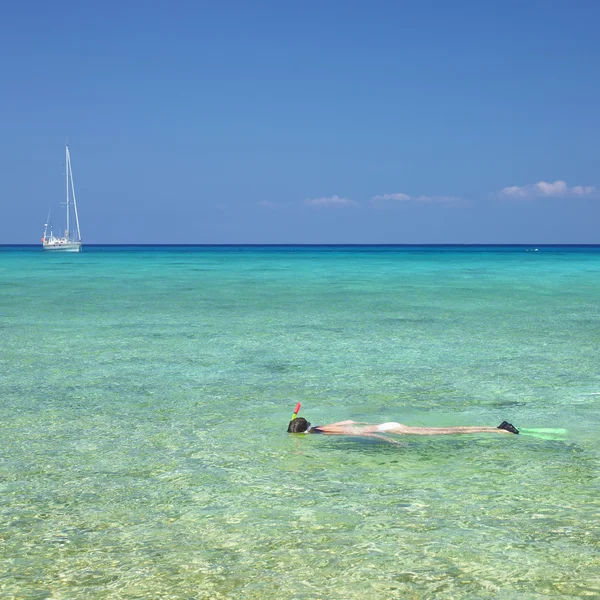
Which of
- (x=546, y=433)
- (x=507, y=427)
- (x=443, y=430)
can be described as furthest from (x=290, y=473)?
(x=546, y=433)

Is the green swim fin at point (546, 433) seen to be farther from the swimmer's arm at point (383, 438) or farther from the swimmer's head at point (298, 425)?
the swimmer's head at point (298, 425)

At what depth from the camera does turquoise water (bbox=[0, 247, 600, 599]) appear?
4582 mm

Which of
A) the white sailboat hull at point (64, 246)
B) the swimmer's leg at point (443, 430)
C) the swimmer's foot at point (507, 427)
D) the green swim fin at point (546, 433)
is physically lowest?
the green swim fin at point (546, 433)

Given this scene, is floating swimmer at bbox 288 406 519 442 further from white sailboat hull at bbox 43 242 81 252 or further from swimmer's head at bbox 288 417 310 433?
white sailboat hull at bbox 43 242 81 252

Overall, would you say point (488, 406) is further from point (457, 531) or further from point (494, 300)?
point (494, 300)

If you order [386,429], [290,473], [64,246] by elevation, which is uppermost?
[64,246]

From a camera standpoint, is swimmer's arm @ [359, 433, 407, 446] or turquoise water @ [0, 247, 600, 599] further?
swimmer's arm @ [359, 433, 407, 446]

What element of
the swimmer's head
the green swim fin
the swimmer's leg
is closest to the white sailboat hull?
the swimmer's head

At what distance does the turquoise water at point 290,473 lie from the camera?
4.58m

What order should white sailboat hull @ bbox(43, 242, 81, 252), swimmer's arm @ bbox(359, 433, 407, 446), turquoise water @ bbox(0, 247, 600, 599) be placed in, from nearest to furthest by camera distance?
turquoise water @ bbox(0, 247, 600, 599)
swimmer's arm @ bbox(359, 433, 407, 446)
white sailboat hull @ bbox(43, 242, 81, 252)

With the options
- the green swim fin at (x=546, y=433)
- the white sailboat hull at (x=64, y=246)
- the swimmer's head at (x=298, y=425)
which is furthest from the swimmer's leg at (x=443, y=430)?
the white sailboat hull at (x=64, y=246)

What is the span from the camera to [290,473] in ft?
21.5

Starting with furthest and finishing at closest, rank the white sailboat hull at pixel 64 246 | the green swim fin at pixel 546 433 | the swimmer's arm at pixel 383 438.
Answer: the white sailboat hull at pixel 64 246 → the green swim fin at pixel 546 433 → the swimmer's arm at pixel 383 438

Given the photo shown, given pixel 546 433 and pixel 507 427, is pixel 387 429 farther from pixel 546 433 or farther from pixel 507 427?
pixel 546 433
